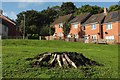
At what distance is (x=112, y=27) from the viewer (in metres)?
65.8

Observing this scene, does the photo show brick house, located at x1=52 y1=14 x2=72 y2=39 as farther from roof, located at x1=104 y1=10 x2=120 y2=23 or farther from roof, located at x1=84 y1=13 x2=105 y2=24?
roof, located at x1=104 y1=10 x2=120 y2=23

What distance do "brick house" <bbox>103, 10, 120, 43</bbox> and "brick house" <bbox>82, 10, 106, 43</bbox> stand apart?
131cm

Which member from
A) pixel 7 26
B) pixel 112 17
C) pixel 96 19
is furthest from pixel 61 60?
pixel 7 26

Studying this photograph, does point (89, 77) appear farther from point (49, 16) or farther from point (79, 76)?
point (49, 16)

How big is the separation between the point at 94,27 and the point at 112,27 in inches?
242

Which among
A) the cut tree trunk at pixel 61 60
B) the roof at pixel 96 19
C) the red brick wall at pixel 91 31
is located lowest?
the cut tree trunk at pixel 61 60

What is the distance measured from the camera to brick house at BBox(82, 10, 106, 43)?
69750 mm

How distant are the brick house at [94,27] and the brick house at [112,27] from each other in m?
Result: 1.31

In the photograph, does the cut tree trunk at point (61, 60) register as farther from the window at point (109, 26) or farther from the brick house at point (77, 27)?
the brick house at point (77, 27)

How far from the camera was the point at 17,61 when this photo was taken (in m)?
18.2

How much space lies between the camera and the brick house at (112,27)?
64500 millimetres

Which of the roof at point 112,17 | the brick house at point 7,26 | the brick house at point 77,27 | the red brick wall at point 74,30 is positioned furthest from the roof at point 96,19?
the brick house at point 7,26

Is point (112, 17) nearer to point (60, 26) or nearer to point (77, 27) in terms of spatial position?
point (77, 27)

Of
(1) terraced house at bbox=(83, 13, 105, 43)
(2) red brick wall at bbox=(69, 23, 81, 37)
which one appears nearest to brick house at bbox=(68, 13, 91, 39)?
(2) red brick wall at bbox=(69, 23, 81, 37)
